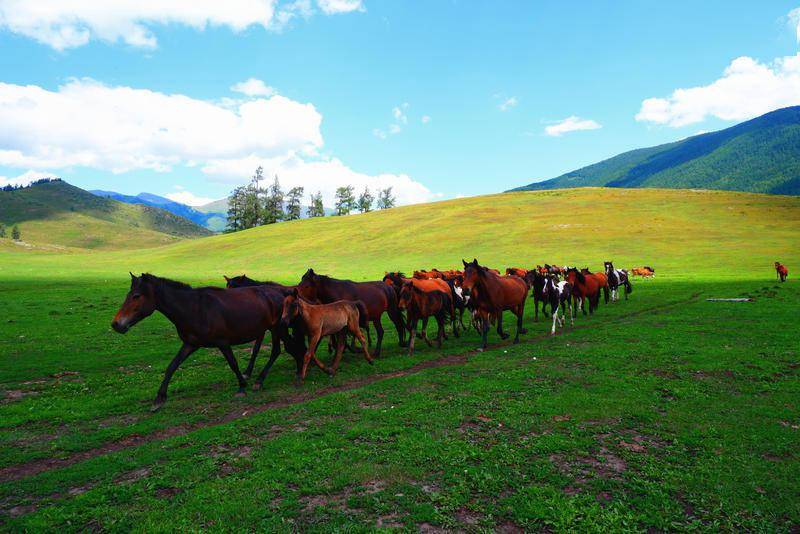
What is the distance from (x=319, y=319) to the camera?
1196cm

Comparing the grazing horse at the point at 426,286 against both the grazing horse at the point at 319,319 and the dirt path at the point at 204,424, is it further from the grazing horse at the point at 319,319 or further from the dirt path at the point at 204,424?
the grazing horse at the point at 319,319

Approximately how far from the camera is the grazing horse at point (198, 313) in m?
9.94

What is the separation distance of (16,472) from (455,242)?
66538mm

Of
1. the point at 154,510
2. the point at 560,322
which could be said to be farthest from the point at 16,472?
the point at 560,322

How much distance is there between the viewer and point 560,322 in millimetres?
19656

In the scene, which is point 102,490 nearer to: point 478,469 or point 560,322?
point 478,469

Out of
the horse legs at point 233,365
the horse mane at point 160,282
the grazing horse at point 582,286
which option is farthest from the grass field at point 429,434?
the horse mane at point 160,282

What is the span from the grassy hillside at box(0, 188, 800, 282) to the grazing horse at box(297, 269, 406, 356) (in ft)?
99.1

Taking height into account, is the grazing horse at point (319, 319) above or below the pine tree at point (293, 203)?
below

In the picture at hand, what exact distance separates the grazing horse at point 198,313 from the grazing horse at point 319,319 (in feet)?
2.80

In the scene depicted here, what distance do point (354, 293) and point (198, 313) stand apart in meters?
5.50

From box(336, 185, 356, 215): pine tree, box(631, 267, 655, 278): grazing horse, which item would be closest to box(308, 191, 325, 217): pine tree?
box(336, 185, 356, 215): pine tree

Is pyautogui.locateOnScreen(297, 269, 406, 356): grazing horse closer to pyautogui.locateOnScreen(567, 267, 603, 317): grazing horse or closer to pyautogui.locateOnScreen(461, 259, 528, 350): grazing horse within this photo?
pyautogui.locateOnScreen(461, 259, 528, 350): grazing horse

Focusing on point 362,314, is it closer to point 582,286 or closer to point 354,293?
point 354,293
